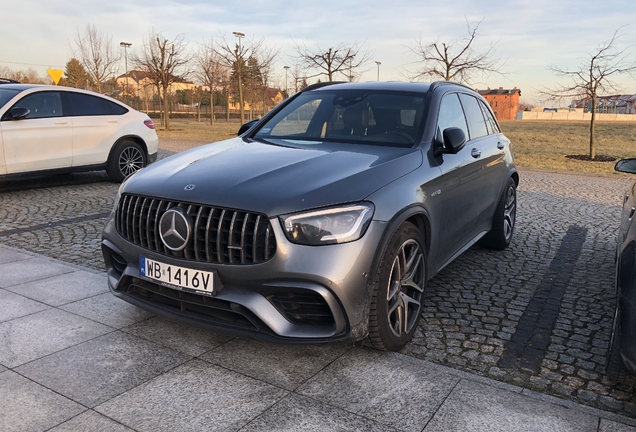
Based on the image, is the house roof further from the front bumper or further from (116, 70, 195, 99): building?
the front bumper

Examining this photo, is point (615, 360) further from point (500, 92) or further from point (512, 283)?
point (500, 92)

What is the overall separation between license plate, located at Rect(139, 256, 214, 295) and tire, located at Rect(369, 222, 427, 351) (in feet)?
2.97

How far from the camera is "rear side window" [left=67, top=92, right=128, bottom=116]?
909 centimetres

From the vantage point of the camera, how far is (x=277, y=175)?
3113 mm

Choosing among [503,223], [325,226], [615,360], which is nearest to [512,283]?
[503,223]

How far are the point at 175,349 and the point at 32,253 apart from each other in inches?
116

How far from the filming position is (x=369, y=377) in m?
2.99

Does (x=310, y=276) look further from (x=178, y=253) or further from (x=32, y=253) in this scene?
(x=32, y=253)

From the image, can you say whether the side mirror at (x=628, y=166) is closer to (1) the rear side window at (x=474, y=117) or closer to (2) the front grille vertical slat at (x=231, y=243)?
(1) the rear side window at (x=474, y=117)

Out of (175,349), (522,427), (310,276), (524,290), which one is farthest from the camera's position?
(524,290)

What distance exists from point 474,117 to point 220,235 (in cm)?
323

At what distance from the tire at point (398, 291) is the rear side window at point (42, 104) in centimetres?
735

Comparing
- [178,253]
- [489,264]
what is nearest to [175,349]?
[178,253]

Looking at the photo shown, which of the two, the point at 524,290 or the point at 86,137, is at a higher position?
the point at 86,137
